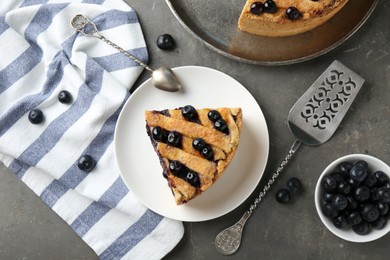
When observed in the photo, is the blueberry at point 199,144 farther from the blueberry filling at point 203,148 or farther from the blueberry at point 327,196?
the blueberry at point 327,196

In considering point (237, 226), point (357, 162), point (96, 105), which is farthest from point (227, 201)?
point (96, 105)

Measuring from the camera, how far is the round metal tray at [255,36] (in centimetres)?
304

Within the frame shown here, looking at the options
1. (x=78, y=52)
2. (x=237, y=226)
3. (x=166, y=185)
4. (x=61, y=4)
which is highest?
(x=61, y=4)

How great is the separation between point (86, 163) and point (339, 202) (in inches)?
55.7

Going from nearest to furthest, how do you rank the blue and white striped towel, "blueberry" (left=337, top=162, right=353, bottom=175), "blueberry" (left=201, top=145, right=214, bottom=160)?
1. "blueberry" (left=201, top=145, right=214, bottom=160)
2. "blueberry" (left=337, top=162, right=353, bottom=175)
3. the blue and white striped towel

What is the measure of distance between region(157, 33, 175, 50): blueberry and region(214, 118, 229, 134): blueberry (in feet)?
2.04

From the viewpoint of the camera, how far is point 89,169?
125 inches

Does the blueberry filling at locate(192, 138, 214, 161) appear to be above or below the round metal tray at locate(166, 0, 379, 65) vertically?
below

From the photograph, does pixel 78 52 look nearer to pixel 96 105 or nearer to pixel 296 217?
pixel 96 105

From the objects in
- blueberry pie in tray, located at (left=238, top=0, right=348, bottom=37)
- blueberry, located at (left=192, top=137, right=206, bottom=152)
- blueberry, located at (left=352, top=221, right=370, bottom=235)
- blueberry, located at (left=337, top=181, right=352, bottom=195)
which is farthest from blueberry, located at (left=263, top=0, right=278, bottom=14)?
blueberry, located at (left=352, top=221, right=370, bottom=235)

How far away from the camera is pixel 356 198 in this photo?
289cm

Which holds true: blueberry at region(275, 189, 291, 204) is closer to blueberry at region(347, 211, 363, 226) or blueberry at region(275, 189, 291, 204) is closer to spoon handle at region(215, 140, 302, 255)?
spoon handle at region(215, 140, 302, 255)

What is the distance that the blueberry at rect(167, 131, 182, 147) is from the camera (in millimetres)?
2852

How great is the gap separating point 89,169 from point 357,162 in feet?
4.93
